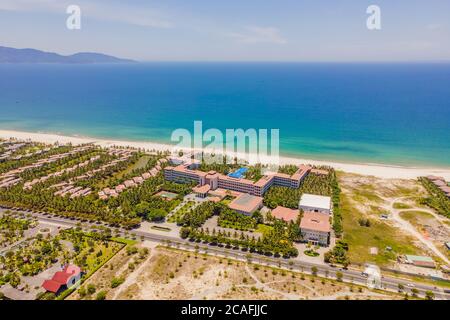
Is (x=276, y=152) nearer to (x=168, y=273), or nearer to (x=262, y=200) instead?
(x=262, y=200)

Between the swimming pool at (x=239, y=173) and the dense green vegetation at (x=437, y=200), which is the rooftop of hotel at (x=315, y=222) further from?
the dense green vegetation at (x=437, y=200)

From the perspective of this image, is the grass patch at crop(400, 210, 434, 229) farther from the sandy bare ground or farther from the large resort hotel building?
the large resort hotel building

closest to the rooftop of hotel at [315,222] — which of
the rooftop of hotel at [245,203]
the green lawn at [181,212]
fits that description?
the rooftop of hotel at [245,203]

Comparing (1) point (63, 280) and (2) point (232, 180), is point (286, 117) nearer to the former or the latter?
(2) point (232, 180)

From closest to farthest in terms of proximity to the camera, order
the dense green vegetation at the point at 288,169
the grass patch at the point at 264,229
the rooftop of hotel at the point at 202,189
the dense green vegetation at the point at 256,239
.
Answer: the dense green vegetation at the point at 256,239 < the grass patch at the point at 264,229 < the rooftop of hotel at the point at 202,189 < the dense green vegetation at the point at 288,169

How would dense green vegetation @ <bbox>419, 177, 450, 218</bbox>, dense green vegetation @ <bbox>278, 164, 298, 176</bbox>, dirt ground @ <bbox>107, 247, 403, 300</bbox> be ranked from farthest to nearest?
dense green vegetation @ <bbox>278, 164, 298, 176</bbox>
dense green vegetation @ <bbox>419, 177, 450, 218</bbox>
dirt ground @ <bbox>107, 247, 403, 300</bbox>

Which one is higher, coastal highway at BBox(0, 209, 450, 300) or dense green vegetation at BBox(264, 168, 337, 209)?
dense green vegetation at BBox(264, 168, 337, 209)

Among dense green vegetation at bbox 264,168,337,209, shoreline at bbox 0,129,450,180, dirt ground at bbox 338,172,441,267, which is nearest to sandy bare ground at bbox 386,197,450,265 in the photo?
dirt ground at bbox 338,172,441,267

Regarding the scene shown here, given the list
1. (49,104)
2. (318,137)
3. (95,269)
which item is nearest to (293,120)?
(318,137)
